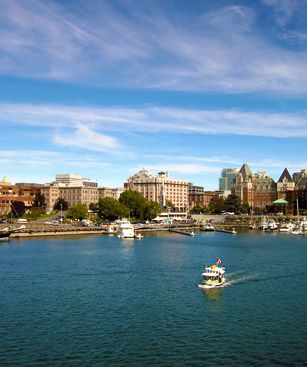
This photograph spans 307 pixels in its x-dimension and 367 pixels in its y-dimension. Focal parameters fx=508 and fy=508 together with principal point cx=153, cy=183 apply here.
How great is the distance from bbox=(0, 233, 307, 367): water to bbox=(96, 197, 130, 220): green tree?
96020 millimetres

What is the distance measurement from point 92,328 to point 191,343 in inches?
330

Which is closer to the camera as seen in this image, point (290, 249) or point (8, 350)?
point (8, 350)

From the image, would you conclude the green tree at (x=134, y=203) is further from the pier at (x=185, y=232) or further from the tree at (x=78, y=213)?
the pier at (x=185, y=232)

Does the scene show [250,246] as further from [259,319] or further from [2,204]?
[2,204]

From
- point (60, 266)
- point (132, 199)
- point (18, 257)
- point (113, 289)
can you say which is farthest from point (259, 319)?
point (132, 199)

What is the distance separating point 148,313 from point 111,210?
13227 centimetres

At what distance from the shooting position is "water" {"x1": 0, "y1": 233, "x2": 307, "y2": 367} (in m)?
34.2

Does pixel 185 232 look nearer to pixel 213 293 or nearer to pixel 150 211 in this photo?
pixel 150 211

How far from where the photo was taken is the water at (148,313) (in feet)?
112

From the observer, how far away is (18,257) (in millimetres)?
81688

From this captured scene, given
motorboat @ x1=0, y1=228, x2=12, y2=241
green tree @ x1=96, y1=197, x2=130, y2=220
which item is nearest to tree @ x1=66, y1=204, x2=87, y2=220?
green tree @ x1=96, y1=197, x2=130, y2=220

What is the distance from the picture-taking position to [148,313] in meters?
44.8

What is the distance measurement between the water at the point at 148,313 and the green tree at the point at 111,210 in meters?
96.0

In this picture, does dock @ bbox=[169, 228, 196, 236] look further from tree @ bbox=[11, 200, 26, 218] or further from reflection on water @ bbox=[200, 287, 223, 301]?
reflection on water @ bbox=[200, 287, 223, 301]
